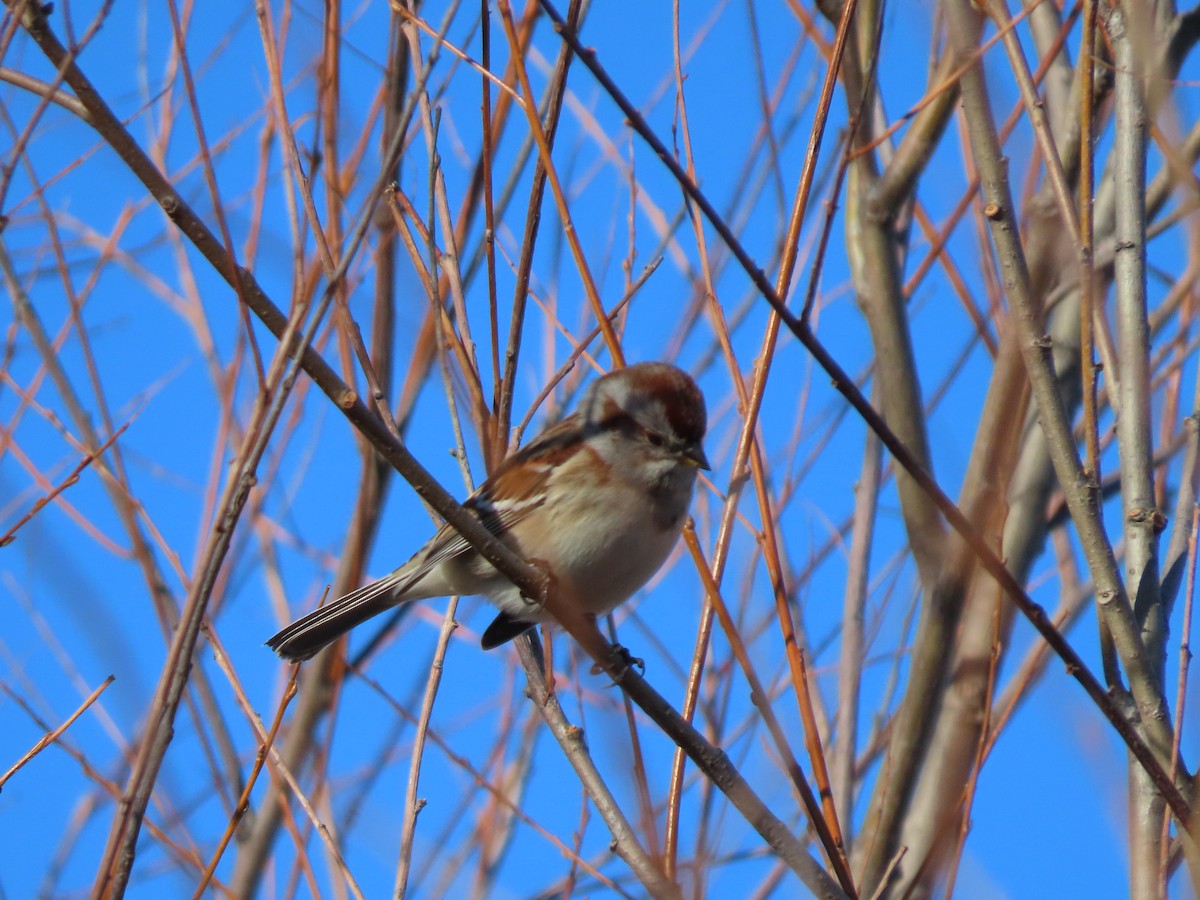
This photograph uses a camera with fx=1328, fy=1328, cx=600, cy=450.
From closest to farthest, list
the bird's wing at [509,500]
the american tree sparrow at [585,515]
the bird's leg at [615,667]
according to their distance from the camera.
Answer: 1. the bird's leg at [615,667]
2. the american tree sparrow at [585,515]
3. the bird's wing at [509,500]

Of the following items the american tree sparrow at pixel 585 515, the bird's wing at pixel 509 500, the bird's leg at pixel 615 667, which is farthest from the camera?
the bird's wing at pixel 509 500

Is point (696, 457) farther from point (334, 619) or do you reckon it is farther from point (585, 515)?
point (334, 619)

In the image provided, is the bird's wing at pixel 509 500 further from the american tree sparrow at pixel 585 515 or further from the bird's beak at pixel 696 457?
the bird's beak at pixel 696 457

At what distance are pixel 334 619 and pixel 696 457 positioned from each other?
1281mm

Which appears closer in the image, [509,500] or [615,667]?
[615,667]

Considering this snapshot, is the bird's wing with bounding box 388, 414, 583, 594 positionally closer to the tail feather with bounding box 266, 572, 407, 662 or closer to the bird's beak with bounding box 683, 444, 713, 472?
the tail feather with bounding box 266, 572, 407, 662

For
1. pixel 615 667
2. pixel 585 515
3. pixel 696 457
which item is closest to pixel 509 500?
pixel 585 515

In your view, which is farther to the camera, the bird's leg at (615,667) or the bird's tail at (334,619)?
the bird's tail at (334,619)

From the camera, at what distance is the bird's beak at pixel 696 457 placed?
164 inches

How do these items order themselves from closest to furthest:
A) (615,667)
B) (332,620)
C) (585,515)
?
1. (615,667)
2. (585,515)
3. (332,620)

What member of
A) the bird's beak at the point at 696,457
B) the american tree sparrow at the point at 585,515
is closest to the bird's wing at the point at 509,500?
the american tree sparrow at the point at 585,515

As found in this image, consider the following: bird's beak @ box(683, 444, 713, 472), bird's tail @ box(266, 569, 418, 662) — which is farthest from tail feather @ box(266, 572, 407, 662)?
bird's beak @ box(683, 444, 713, 472)

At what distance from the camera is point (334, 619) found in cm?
430

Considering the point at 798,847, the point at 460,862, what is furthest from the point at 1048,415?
the point at 460,862
